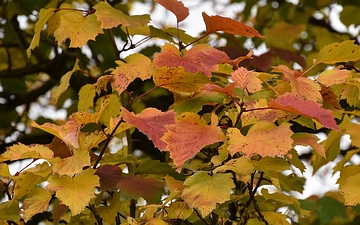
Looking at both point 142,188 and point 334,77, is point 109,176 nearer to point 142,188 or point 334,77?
point 142,188

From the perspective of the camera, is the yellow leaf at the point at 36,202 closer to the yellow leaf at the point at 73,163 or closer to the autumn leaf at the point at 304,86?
the yellow leaf at the point at 73,163

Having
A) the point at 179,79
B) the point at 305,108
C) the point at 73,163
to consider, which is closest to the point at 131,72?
the point at 179,79

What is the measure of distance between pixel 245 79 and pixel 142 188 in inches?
9.4

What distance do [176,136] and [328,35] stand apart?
1.56m

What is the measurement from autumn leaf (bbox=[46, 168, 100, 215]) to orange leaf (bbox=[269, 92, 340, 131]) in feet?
0.87

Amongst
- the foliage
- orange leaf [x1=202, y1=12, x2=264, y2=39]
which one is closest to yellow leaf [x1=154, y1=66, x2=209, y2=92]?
the foliage

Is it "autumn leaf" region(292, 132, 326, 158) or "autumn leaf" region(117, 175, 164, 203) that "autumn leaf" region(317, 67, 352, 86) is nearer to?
"autumn leaf" region(292, 132, 326, 158)

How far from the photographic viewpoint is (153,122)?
0.79 m

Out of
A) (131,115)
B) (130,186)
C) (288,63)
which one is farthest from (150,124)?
(288,63)

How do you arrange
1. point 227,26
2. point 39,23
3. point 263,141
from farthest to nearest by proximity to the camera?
point 39,23
point 227,26
point 263,141

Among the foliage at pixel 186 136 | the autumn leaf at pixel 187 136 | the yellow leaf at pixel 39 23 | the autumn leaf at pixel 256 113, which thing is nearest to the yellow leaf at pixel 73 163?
the foliage at pixel 186 136

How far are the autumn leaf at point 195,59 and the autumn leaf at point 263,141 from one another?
0.15 meters

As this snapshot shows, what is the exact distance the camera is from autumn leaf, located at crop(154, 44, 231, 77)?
0.86 meters

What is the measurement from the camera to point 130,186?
2.86ft
